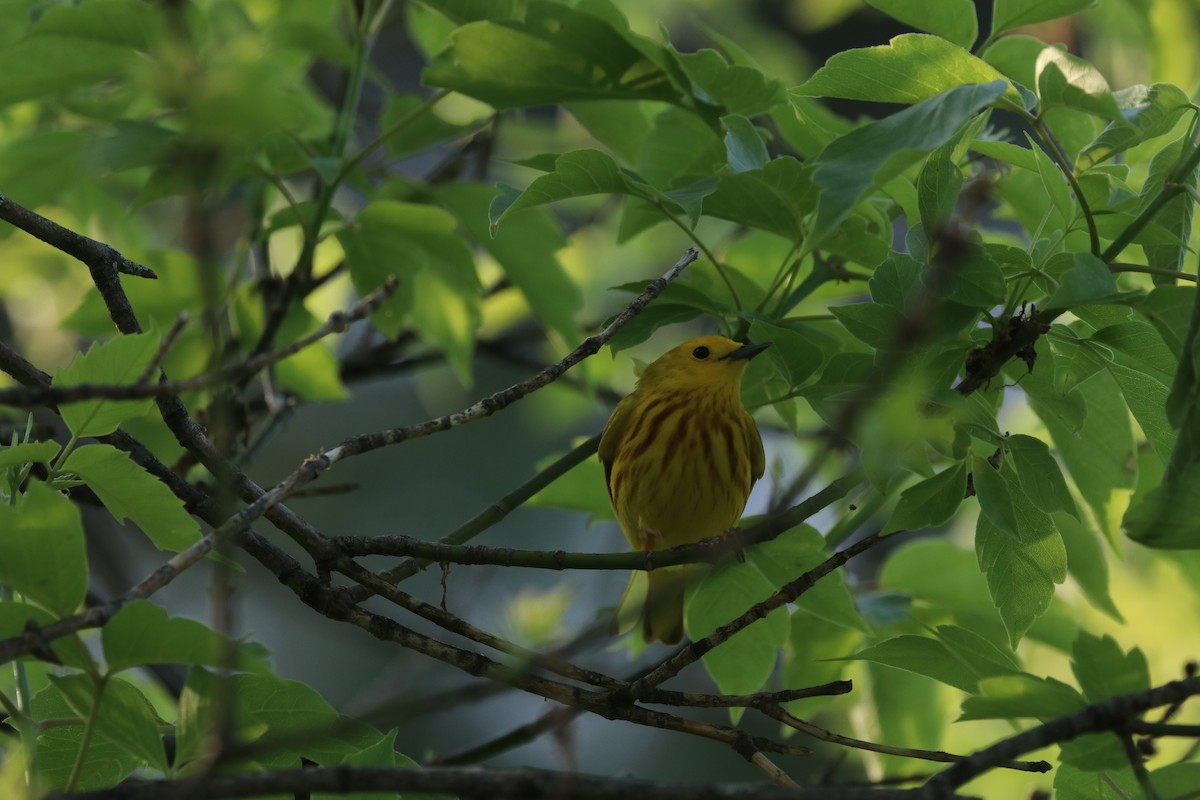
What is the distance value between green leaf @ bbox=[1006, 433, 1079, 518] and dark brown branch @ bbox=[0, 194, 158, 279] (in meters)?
1.18

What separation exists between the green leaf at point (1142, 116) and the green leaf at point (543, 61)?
2.47 feet

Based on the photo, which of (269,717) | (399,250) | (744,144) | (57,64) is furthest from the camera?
(399,250)

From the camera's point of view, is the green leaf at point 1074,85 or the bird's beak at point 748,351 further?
the bird's beak at point 748,351

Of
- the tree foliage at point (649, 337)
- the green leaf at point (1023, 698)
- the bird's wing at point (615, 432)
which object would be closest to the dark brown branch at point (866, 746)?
the tree foliage at point (649, 337)

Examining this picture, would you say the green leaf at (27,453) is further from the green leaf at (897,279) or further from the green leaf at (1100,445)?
the green leaf at (1100,445)

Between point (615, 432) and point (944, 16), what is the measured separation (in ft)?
4.88

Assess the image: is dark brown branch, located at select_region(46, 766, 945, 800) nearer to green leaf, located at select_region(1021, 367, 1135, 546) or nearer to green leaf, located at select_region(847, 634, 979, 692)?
green leaf, located at select_region(847, 634, 979, 692)

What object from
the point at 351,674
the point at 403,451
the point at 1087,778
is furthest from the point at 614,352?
the point at 403,451

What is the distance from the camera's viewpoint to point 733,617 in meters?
2.02

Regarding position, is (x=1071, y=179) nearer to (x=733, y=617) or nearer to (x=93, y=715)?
(x=733, y=617)

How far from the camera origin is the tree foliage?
120cm

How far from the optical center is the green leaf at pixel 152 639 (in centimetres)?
119

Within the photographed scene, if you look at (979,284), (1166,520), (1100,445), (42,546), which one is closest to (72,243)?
(42,546)

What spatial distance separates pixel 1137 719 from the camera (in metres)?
1.22
